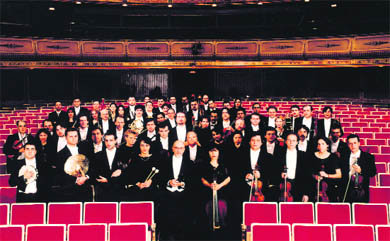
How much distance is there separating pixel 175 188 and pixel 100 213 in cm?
100

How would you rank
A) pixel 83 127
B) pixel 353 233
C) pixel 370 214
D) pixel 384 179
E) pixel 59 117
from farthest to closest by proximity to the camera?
pixel 59 117
pixel 83 127
pixel 384 179
pixel 370 214
pixel 353 233

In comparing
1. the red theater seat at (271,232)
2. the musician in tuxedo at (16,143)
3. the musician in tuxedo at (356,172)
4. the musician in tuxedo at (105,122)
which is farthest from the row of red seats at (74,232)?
the musician in tuxedo at (105,122)

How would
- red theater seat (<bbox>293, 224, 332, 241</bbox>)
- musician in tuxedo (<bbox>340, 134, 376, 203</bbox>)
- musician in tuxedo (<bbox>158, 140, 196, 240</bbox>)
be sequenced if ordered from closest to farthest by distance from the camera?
red theater seat (<bbox>293, 224, 332, 241</bbox>) < musician in tuxedo (<bbox>340, 134, 376, 203</bbox>) < musician in tuxedo (<bbox>158, 140, 196, 240</bbox>)

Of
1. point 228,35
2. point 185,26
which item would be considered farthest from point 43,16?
point 228,35

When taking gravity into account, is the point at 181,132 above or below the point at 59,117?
below

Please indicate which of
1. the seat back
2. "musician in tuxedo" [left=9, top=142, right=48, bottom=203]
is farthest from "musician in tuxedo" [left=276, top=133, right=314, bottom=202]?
the seat back

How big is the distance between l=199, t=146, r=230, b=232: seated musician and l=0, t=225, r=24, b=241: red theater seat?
2.08 metres

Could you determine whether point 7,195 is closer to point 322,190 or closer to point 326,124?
point 322,190

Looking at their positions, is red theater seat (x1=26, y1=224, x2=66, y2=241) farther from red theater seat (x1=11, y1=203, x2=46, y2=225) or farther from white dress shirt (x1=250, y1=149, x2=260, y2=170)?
white dress shirt (x1=250, y1=149, x2=260, y2=170)

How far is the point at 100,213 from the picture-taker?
369 centimetres

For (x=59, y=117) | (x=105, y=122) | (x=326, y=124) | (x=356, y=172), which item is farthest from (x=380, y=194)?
(x=59, y=117)

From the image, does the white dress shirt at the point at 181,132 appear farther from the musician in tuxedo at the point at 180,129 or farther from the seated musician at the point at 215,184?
the seated musician at the point at 215,184

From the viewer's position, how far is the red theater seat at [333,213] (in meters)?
3.57

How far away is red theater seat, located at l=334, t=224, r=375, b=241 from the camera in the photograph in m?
3.10
